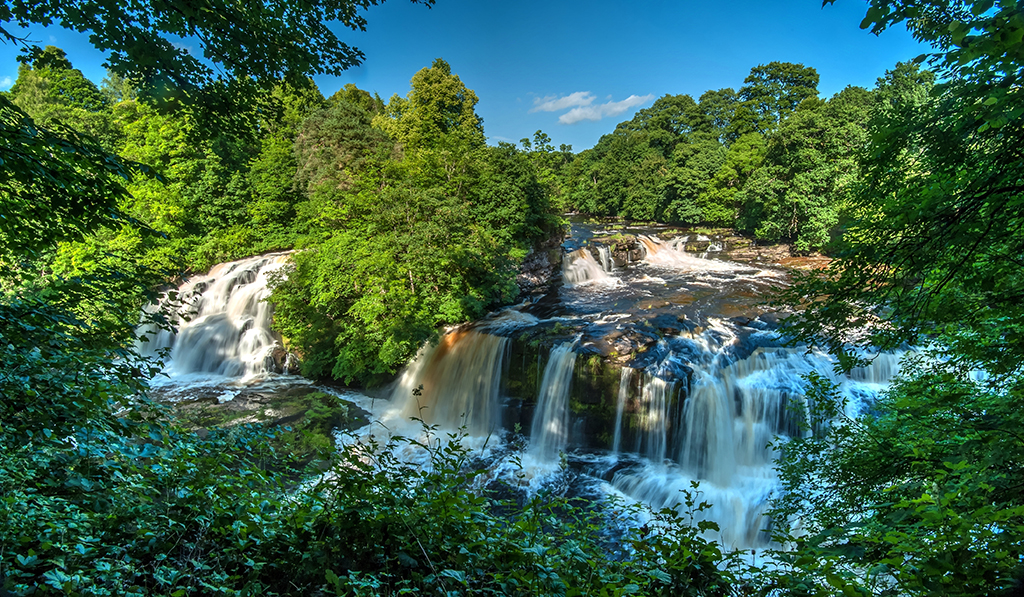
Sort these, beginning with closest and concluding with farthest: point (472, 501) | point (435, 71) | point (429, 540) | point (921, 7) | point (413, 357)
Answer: point (921, 7), point (429, 540), point (472, 501), point (413, 357), point (435, 71)

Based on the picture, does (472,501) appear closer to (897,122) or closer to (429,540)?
(429,540)

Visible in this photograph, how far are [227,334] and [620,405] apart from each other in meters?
13.7

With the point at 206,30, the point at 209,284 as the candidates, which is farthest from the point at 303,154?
the point at 206,30

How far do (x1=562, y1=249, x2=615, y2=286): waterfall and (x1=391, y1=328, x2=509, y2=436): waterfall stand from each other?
787 cm

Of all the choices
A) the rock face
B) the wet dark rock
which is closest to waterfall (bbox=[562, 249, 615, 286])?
the rock face

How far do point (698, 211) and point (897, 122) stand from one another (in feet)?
95.5

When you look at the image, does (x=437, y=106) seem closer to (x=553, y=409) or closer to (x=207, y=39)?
(x=553, y=409)

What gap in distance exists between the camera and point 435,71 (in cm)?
2875

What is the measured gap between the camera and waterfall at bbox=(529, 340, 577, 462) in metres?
10.8

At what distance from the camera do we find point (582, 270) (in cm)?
2031

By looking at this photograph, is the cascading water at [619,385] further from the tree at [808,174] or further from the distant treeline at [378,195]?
the tree at [808,174]

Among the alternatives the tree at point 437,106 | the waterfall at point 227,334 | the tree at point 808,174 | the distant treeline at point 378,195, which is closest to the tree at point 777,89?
the distant treeline at point 378,195

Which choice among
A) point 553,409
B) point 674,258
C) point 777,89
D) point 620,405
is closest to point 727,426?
point 620,405

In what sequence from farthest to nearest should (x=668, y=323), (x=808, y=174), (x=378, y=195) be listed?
(x=808, y=174) → (x=378, y=195) → (x=668, y=323)
